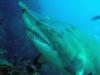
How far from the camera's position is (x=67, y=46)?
104 inches

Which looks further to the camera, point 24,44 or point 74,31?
point 24,44

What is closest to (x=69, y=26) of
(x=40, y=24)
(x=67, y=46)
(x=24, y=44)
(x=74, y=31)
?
(x=74, y=31)

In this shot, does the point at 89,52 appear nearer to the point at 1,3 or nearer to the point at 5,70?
the point at 5,70

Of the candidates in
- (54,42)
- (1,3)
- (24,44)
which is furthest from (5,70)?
(1,3)

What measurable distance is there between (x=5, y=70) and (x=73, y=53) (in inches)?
38.1

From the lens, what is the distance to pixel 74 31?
2869mm

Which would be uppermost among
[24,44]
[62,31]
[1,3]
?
[1,3]

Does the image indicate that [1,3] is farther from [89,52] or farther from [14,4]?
[89,52]

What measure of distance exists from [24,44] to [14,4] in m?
2.59

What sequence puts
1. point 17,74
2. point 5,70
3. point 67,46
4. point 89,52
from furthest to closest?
1. point 17,74
2. point 5,70
3. point 89,52
4. point 67,46

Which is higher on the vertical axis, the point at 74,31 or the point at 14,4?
the point at 14,4

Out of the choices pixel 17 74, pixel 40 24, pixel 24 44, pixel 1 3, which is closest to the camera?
pixel 40 24

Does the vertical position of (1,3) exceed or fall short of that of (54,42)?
it exceeds it

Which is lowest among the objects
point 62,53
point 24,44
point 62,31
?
point 62,53
